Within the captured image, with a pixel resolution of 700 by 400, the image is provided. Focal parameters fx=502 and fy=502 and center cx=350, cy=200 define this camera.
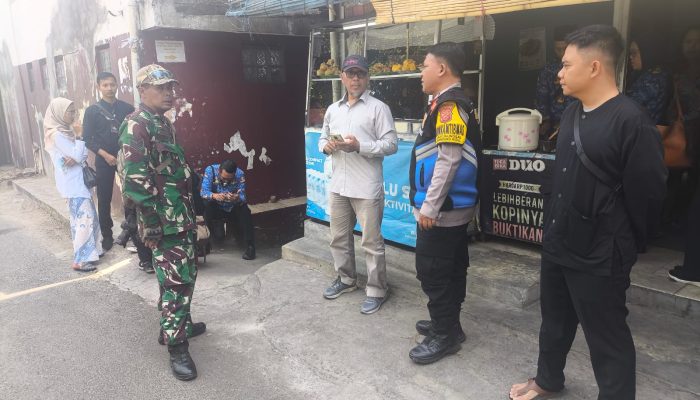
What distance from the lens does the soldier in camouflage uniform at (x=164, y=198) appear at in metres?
2.96

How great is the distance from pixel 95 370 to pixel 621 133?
3265mm

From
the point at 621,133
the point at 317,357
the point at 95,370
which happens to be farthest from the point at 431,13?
the point at 95,370

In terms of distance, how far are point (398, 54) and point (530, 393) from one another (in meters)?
3.18

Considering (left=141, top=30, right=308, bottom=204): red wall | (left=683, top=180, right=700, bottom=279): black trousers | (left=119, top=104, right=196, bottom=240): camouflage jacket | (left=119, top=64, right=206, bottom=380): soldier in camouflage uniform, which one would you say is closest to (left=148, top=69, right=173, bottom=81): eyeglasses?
(left=119, top=64, right=206, bottom=380): soldier in camouflage uniform

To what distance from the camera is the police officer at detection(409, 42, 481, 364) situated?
2.77 meters

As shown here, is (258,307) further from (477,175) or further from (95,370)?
(477,175)

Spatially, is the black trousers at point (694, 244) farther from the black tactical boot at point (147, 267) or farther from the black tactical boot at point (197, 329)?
the black tactical boot at point (147, 267)

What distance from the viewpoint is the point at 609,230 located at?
2.12 m

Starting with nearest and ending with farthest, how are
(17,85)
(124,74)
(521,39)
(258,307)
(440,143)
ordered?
(440,143) → (258,307) → (521,39) → (124,74) → (17,85)

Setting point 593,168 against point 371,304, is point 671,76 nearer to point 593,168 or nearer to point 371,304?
point 593,168

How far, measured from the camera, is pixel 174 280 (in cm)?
311

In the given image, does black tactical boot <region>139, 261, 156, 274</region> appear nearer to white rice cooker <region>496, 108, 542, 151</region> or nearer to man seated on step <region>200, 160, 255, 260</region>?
man seated on step <region>200, 160, 255, 260</region>

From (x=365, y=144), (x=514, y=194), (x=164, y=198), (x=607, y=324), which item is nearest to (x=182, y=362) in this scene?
(x=164, y=198)

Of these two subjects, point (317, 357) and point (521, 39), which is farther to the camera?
point (521, 39)
